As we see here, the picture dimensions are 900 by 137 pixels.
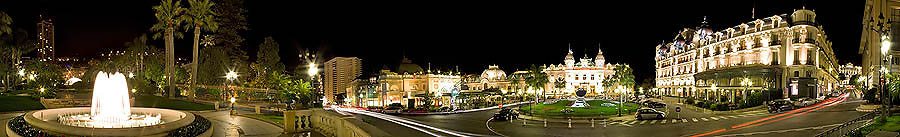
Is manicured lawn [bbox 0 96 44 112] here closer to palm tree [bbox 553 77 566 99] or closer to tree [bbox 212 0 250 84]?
tree [bbox 212 0 250 84]

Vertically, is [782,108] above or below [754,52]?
below

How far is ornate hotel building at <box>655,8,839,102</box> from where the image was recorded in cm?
5850

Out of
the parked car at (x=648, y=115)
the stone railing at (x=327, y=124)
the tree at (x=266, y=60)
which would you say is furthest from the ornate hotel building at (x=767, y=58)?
the tree at (x=266, y=60)

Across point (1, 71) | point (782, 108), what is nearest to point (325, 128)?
point (782, 108)

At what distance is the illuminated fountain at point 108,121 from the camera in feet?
46.1

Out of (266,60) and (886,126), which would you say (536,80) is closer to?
(266,60)

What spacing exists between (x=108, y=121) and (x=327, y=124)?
9.87 meters

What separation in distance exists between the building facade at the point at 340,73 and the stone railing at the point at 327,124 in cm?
9159

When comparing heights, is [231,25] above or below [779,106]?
above

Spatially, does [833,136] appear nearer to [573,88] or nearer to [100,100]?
[100,100]

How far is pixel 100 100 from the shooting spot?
21.7m

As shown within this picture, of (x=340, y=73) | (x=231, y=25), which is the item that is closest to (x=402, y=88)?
(x=340, y=73)

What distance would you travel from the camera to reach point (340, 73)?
113 m

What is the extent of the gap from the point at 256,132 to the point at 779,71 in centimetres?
6082
